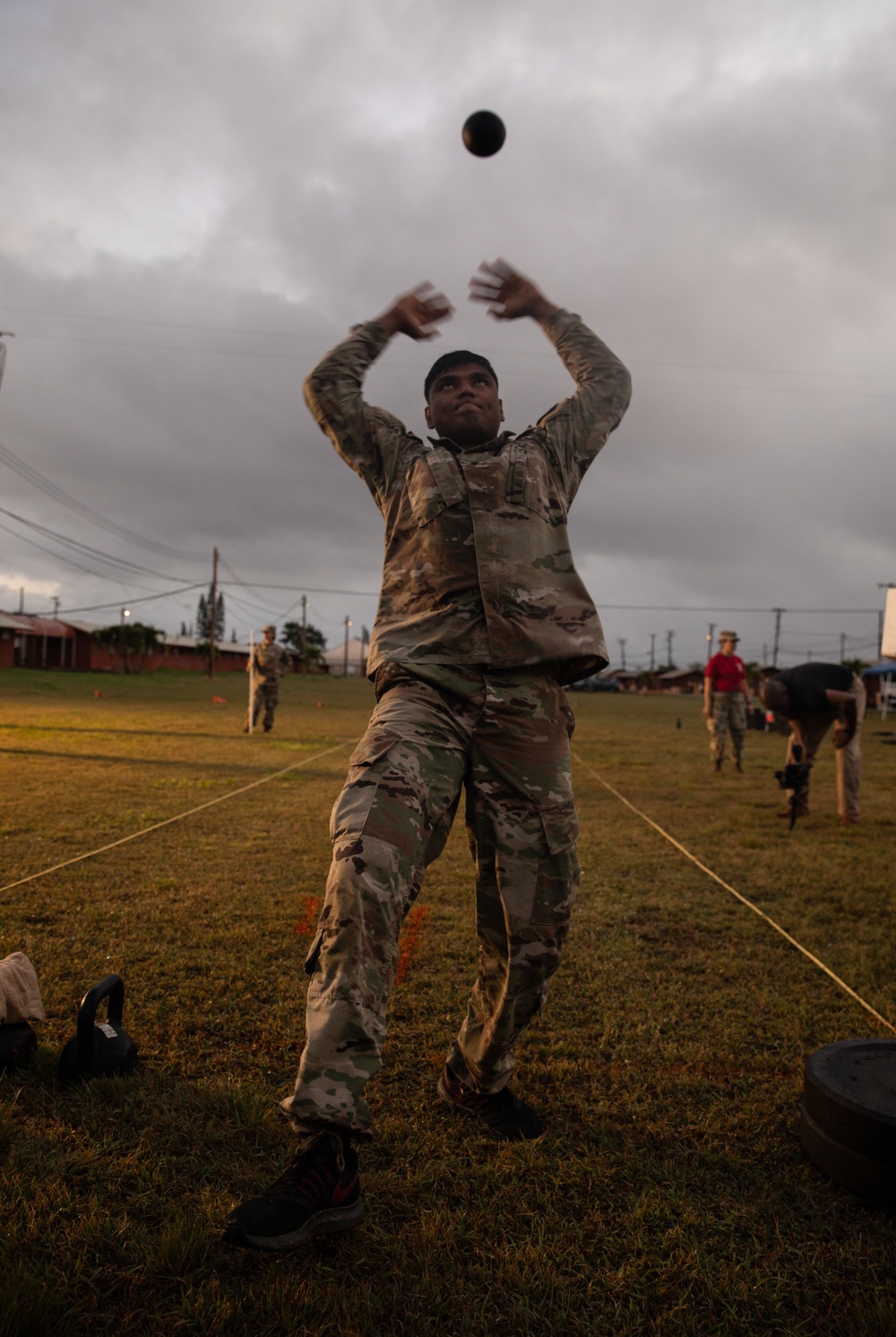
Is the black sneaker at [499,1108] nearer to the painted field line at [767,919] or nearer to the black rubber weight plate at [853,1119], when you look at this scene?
the black rubber weight plate at [853,1119]

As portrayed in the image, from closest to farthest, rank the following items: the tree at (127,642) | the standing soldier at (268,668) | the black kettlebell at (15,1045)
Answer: the black kettlebell at (15,1045), the standing soldier at (268,668), the tree at (127,642)

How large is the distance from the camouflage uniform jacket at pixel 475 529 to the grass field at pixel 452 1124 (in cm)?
146

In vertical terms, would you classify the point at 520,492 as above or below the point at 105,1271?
above

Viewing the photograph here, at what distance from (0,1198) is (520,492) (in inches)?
95.9

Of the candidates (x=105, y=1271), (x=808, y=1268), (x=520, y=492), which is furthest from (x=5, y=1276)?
(x=520, y=492)

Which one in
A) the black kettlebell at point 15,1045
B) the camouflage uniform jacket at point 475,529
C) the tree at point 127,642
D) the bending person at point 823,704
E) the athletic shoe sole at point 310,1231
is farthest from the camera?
the tree at point 127,642

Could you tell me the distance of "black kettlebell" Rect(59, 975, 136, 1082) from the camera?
2.66 metres

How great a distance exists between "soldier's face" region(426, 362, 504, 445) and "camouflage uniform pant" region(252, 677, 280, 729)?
14.4 metres

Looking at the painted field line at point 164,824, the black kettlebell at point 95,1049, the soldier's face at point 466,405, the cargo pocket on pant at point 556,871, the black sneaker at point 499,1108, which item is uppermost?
the soldier's face at point 466,405

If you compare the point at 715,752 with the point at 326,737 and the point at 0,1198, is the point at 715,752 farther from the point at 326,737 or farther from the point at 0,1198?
the point at 0,1198

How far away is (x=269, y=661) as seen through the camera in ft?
55.5

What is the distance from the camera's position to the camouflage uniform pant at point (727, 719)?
1297 centimetres

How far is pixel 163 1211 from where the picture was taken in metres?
2.04

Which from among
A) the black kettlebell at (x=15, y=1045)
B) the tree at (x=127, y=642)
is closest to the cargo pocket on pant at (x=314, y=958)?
the black kettlebell at (x=15, y=1045)
